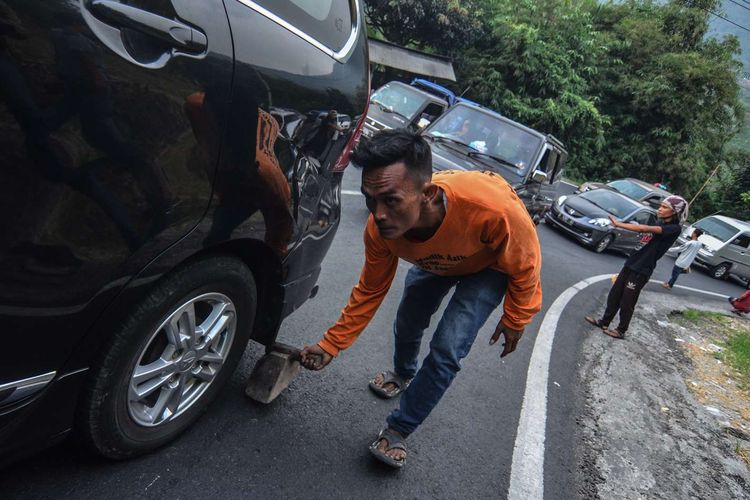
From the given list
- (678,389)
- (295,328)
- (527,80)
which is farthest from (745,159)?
(295,328)

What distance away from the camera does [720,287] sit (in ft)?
48.9

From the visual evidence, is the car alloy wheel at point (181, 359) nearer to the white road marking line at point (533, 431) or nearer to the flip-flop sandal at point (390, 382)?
the flip-flop sandal at point (390, 382)

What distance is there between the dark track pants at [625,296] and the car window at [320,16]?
4.61 m

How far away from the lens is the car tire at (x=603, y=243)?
1187cm

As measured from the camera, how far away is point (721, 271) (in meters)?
16.6

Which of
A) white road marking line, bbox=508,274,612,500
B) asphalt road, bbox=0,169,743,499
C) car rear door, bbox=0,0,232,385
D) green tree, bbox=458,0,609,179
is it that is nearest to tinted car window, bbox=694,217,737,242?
green tree, bbox=458,0,609,179

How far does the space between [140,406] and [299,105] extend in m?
1.33

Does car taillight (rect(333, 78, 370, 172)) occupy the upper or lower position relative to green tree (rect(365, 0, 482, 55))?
lower

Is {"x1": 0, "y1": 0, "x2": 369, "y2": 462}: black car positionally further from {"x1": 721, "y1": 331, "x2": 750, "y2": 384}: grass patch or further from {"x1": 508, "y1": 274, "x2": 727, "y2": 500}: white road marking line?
{"x1": 721, "y1": 331, "x2": 750, "y2": 384}: grass patch

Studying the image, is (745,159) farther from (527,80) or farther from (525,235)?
(525,235)

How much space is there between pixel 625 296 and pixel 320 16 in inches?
193

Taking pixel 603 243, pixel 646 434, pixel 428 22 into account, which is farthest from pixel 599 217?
pixel 428 22

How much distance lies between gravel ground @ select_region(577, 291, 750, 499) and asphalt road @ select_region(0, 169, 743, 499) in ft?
0.58

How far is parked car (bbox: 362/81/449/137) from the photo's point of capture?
10516mm
